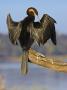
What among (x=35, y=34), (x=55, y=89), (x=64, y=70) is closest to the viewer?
(x=64, y=70)

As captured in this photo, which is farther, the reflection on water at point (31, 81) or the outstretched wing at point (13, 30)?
the reflection on water at point (31, 81)

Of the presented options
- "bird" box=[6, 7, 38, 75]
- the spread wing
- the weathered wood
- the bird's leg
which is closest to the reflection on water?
"bird" box=[6, 7, 38, 75]

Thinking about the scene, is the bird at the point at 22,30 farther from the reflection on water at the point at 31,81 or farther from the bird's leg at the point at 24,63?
the reflection on water at the point at 31,81

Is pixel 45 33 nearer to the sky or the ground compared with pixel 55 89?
nearer to the sky

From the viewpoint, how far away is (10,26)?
5.04 m

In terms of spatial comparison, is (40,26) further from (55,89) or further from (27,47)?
(55,89)

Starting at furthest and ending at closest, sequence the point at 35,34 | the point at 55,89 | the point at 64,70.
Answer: the point at 55,89 → the point at 35,34 → the point at 64,70

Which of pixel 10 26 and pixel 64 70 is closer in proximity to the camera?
pixel 64 70

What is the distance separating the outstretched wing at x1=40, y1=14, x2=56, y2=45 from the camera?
4930 mm

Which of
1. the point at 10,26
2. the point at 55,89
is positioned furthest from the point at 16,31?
the point at 55,89

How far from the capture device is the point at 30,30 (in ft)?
16.4

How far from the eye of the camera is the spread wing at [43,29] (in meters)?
4.94

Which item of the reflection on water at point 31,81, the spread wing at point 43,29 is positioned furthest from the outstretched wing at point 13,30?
the reflection on water at point 31,81

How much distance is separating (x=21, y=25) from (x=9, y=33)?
0.14 meters
